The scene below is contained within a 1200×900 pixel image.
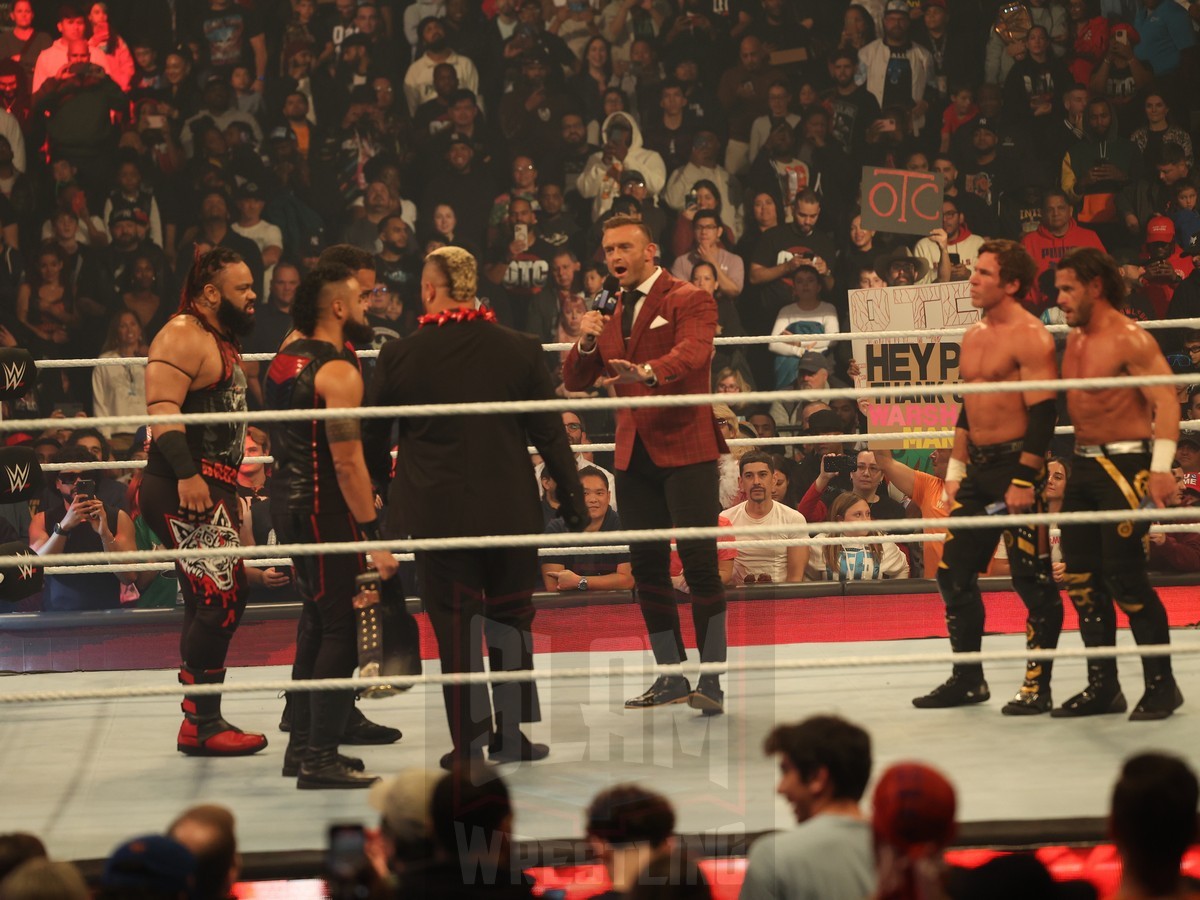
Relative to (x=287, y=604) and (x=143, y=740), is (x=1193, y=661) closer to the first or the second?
(x=143, y=740)

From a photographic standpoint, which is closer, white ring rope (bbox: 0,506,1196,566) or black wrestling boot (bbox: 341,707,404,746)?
white ring rope (bbox: 0,506,1196,566)

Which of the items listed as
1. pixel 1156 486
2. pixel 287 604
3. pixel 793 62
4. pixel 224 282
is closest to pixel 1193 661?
pixel 1156 486

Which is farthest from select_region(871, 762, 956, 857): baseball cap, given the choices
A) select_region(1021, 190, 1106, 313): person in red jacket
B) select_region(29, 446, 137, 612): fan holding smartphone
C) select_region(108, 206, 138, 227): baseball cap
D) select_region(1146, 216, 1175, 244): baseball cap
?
select_region(108, 206, 138, 227): baseball cap

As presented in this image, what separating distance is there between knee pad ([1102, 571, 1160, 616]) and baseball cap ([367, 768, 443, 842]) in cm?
214

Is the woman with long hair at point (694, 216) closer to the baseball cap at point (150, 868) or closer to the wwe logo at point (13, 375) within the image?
the wwe logo at point (13, 375)

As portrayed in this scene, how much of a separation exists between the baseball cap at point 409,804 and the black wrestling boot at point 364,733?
4.84 feet

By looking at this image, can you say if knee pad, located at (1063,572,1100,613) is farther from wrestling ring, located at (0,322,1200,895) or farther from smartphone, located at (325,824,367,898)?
smartphone, located at (325,824,367,898)

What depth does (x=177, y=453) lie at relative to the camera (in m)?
3.39

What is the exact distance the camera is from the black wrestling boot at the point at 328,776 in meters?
3.18

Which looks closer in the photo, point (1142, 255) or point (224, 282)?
point (224, 282)

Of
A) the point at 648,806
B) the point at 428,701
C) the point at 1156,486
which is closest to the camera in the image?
the point at 648,806

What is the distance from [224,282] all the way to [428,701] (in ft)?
4.22

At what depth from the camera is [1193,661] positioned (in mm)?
4254

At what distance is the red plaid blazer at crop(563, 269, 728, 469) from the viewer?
3.77m
